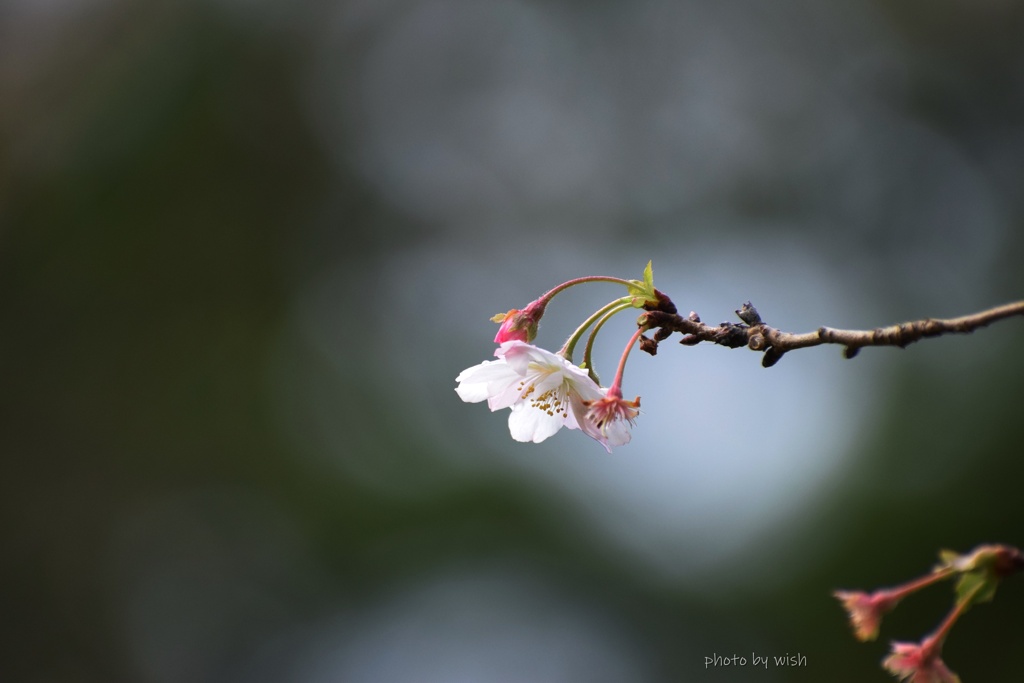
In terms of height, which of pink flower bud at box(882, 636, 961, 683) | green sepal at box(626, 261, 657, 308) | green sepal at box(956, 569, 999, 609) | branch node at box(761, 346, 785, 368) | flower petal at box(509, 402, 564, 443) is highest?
green sepal at box(626, 261, 657, 308)

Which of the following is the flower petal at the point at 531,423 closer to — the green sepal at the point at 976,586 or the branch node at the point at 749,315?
the branch node at the point at 749,315

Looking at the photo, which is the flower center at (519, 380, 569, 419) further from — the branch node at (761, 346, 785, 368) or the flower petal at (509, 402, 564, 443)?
the branch node at (761, 346, 785, 368)

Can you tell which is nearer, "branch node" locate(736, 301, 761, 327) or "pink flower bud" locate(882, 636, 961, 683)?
"pink flower bud" locate(882, 636, 961, 683)

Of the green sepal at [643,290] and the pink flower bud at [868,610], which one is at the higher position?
the green sepal at [643,290]

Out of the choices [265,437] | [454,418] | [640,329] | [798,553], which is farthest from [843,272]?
[640,329]

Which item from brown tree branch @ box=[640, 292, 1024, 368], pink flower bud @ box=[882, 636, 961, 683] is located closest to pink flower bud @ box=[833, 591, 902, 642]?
pink flower bud @ box=[882, 636, 961, 683]

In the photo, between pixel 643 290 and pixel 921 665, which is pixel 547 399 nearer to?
pixel 643 290

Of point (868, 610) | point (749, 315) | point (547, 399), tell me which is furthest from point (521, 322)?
point (868, 610)

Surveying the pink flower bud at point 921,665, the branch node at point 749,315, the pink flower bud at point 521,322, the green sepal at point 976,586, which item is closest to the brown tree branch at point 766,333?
the branch node at point 749,315

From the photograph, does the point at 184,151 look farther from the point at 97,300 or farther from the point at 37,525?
the point at 37,525
